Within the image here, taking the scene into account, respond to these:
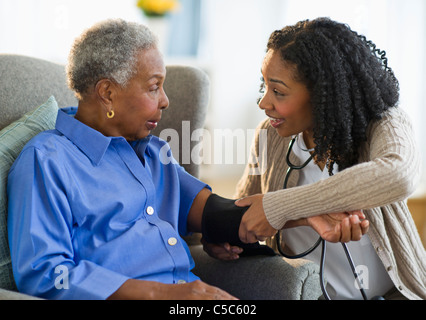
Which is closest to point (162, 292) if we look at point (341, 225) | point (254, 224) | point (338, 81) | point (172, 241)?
point (172, 241)

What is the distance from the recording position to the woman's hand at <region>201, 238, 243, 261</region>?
1499 mm

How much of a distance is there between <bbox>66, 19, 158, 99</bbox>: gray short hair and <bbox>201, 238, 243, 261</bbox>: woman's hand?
1.82 ft

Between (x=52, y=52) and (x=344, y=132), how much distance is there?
2950 millimetres

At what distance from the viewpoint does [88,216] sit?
1.21m

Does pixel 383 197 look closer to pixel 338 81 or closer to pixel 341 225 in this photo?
pixel 341 225

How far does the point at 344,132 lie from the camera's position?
1.39 metres

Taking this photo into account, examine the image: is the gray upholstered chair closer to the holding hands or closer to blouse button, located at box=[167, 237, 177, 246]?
the holding hands

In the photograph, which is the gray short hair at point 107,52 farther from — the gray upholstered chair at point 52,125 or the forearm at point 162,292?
the forearm at point 162,292

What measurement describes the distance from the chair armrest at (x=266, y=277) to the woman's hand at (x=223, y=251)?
2 cm

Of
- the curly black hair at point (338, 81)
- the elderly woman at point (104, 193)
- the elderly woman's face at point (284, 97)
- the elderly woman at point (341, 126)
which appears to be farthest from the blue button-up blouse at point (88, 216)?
the curly black hair at point (338, 81)

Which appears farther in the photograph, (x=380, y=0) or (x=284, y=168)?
(x=380, y=0)

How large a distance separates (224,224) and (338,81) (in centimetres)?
51

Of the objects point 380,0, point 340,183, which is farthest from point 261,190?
point 380,0
